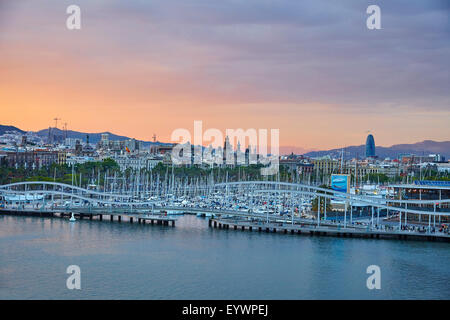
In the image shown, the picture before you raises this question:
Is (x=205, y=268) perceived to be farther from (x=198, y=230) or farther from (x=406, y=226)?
(x=406, y=226)

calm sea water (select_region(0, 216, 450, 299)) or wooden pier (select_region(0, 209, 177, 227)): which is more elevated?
wooden pier (select_region(0, 209, 177, 227))

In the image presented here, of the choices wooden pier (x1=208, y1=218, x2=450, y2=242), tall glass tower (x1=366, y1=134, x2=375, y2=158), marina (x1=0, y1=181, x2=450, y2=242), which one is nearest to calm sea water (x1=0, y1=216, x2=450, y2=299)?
wooden pier (x1=208, y1=218, x2=450, y2=242)

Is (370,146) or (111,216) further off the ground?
(370,146)

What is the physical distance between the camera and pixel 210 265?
28.7m

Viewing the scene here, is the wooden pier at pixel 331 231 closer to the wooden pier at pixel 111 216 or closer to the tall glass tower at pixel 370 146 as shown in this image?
the wooden pier at pixel 111 216

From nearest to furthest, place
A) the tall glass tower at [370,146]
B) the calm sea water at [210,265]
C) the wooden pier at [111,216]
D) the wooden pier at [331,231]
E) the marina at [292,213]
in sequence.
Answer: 1. the calm sea water at [210,265]
2. the wooden pier at [331,231]
3. the marina at [292,213]
4. the wooden pier at [111,216]
5. the tall glass tower at [370,146]

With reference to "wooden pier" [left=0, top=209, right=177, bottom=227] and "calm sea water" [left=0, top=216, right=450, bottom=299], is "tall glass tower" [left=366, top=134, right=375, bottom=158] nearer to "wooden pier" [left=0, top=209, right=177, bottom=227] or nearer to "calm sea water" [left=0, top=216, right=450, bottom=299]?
"wooden pier" [left=0, top=209, right=177, bottom=227]

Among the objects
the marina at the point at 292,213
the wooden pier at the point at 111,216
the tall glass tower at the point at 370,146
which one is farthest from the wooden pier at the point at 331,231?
the tall glass tower at the point at 370,146

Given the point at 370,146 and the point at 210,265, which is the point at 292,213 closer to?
the point at 210,265

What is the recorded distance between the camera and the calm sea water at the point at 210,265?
78.5ft

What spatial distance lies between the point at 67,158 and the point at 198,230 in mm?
68248

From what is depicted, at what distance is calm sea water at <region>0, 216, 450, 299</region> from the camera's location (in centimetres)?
2394

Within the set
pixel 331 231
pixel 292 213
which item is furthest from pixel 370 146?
pixel 331 231
